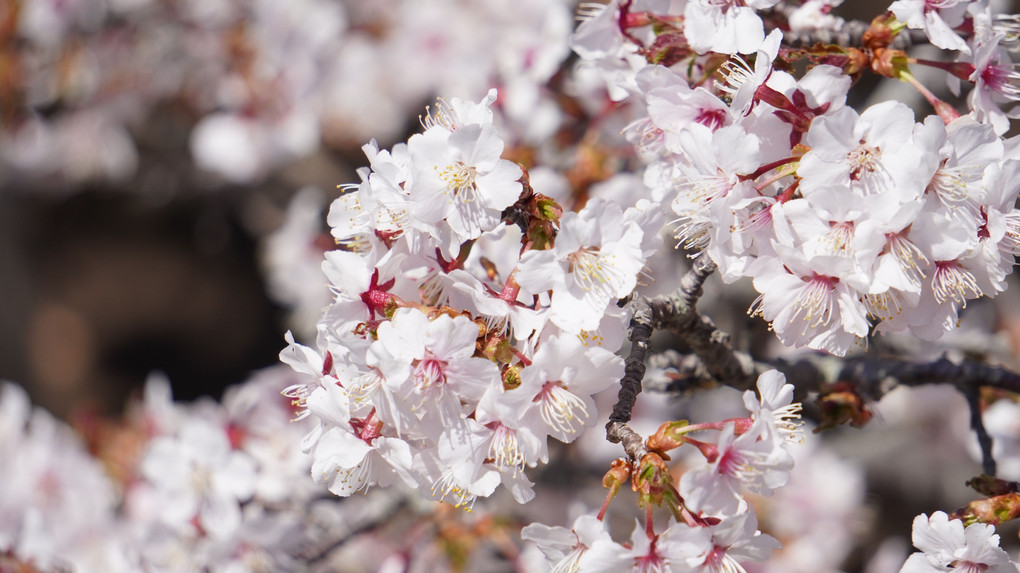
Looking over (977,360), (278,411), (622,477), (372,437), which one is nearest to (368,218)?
(372,437)

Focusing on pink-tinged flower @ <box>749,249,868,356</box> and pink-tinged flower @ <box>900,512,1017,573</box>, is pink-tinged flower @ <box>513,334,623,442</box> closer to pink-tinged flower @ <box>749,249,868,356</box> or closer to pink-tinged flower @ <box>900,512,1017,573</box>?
pink-tinged flower @ <box>749,249,868,356</box>

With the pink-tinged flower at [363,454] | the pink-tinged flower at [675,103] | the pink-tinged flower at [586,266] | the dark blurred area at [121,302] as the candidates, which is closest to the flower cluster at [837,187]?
the pink-tinged flower at [675,103]

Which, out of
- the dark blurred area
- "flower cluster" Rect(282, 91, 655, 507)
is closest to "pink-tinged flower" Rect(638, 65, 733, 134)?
"flower cluster" Rect(282, 91, 655, 507)

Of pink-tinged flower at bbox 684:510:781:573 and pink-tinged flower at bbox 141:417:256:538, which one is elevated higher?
pink-tinged flower at bbox 684:510:781:573

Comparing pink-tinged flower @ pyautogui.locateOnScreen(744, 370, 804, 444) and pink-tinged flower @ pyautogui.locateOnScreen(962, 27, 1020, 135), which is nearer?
pink-tinged flower @ pyautogui.locateOnScreen(744, 370, 804, 444)

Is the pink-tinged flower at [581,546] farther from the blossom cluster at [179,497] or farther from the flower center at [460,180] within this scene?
the blossom cluster at [179,497]

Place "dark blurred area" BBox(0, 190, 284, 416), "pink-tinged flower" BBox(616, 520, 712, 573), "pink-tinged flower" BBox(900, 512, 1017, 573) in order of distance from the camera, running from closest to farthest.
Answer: "pink-tinged flower" BBox(616, 520, 712, 573) < "pink-tinged flower" BBox(900, 512, 1017, 573) < "dark blurred area" BBox(0, 190, 284, 416)
